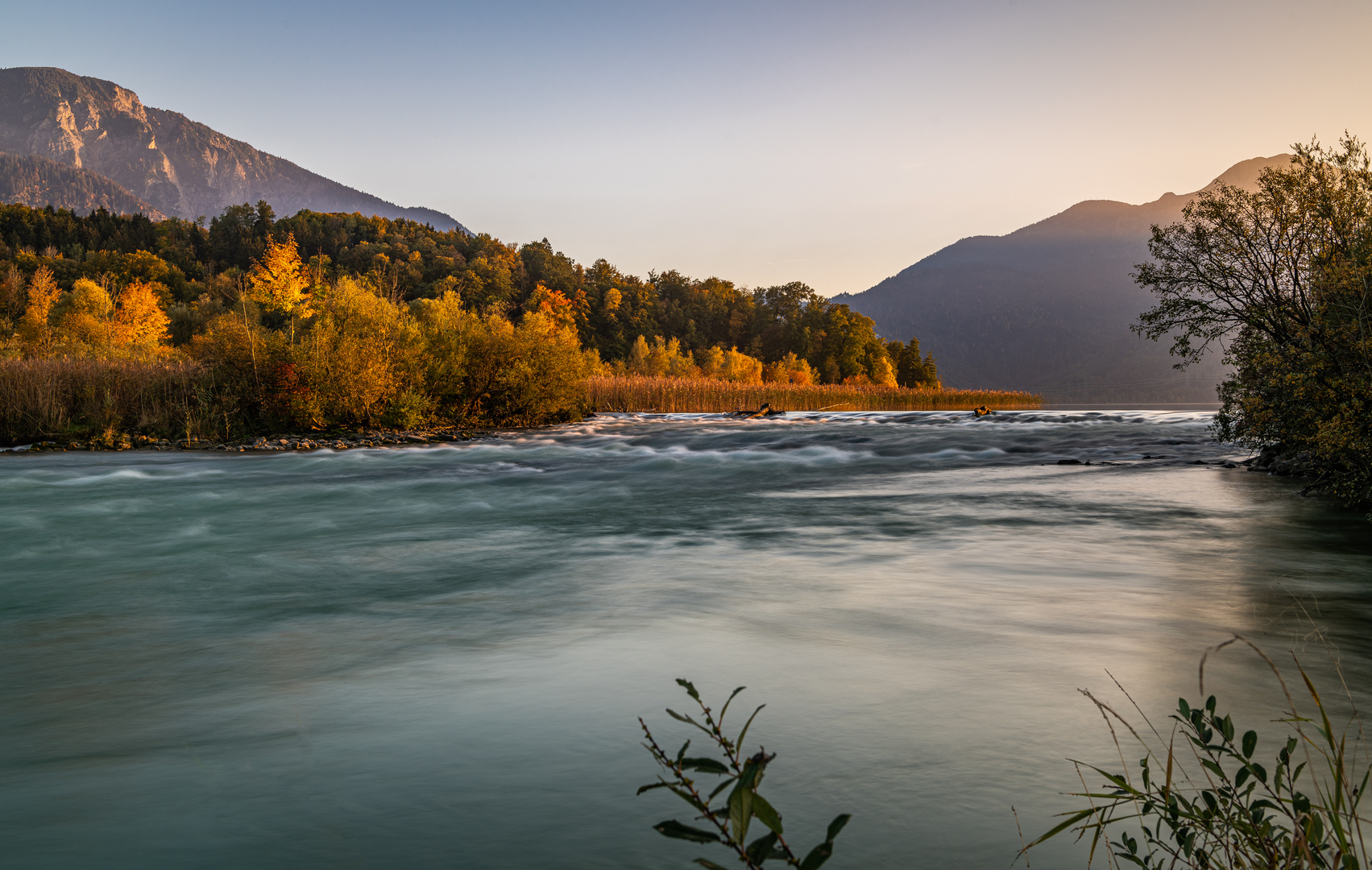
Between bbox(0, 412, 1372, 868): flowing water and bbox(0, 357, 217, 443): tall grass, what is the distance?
41.9 ft

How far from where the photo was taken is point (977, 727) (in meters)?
4.24

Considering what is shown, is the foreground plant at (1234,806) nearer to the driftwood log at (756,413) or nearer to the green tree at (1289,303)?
the green tree at (1289,303)

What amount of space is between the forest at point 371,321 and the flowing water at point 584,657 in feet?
45.6

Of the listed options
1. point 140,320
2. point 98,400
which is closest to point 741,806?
point 98,400

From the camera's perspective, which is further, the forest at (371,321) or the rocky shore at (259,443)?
the forest at (371,321)

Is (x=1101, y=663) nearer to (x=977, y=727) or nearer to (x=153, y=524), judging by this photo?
(x=977, y=727)

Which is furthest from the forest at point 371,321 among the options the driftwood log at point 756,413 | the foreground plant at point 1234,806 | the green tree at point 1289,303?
the foreground plant at point 1234,806

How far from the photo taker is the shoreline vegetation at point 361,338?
26.4m

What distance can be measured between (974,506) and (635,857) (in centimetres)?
1128

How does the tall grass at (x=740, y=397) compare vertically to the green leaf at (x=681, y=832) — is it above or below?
above

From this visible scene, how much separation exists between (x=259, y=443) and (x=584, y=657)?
22115 mm

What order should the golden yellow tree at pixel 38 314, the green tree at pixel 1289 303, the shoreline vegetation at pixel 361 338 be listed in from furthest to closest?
the golden yellow tree at pixel 38 314 → the shoreline vegetation at pixel 361 338 → the green tree at pixel 1289 303

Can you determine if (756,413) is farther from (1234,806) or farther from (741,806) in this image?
(741,806)

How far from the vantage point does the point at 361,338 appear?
28.7 m
